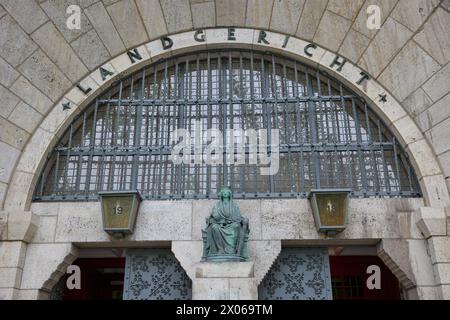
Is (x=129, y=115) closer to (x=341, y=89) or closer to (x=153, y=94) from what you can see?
(x=153, y=94)

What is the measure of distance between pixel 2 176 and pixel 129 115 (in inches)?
112

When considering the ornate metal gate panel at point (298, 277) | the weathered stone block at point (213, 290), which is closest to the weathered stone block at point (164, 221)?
the weathered stone block at point (213, 290)

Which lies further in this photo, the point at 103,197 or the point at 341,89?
the point at 341,89

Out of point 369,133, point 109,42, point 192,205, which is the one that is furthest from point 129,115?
point 369,133

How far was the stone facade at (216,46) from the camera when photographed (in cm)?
937

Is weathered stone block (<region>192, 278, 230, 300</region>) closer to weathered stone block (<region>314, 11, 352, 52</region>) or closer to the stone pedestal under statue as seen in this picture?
the stone pedestal under statue

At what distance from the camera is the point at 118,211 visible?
9.45 meters

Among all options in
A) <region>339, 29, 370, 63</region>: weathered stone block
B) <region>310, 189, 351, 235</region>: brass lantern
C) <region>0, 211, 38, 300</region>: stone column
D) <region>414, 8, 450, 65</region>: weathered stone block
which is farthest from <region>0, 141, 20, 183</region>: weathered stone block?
<region>414, 8, 450, 65</region>: weathered stone block

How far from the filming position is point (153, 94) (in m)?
10.9

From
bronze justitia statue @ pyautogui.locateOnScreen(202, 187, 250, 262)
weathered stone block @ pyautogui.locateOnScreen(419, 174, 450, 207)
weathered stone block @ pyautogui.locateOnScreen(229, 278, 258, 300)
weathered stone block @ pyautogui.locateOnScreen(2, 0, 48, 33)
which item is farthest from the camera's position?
weathered stone block @ pyautogui.locateOnScreen(2, 0, 48, 33)

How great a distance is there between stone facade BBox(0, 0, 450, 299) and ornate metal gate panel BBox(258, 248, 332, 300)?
497 mm

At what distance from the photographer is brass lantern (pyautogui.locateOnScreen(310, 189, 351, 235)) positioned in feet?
30.6

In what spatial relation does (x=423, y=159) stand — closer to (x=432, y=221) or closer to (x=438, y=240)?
(x=432, y=221)

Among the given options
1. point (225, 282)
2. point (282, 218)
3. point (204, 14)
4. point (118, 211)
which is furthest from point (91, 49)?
point (225, 282)
